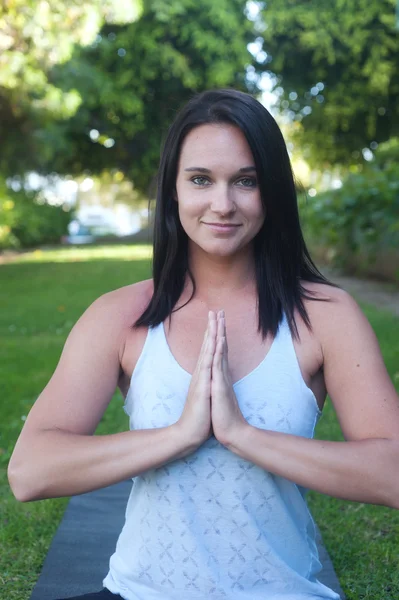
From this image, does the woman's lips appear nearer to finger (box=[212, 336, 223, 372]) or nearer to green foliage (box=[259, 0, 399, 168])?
finger (box=[212, 336, 223, 372])

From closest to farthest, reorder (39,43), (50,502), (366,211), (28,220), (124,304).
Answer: (124,304), (50,502), (366,211), (39,43), (28,220)

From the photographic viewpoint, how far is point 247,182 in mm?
1723

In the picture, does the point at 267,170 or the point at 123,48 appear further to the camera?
the point at 123,48

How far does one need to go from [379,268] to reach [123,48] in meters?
12.6

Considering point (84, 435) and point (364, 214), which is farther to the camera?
point (364, 214)

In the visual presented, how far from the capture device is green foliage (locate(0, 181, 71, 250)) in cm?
1825

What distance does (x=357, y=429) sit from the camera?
1.63 metres

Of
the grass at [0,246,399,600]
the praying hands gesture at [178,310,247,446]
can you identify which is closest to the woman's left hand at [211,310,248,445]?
the praying hands gesture at [178,310,247,446]

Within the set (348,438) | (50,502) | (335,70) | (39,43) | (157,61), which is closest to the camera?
(348,438)

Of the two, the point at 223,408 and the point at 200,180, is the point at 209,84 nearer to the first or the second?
the point at 200,180

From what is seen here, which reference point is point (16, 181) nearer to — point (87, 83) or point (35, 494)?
point (87, 83)

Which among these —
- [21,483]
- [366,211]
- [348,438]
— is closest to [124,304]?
[21,483]

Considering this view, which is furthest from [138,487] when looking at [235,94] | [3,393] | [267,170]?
[3,393]

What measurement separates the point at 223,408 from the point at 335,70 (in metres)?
20.6
